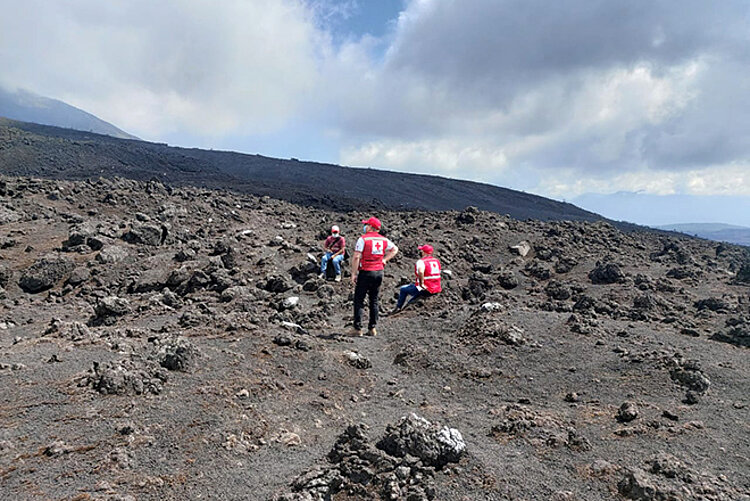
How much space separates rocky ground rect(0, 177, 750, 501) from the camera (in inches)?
131

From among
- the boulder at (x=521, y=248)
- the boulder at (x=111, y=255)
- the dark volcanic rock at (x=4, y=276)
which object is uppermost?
the boulder at (x=521, y=248)

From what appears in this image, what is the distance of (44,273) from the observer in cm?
915

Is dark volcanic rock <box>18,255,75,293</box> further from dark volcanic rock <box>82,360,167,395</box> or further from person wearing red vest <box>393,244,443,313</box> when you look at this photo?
person wearing red vest <box>393,244,443,313</box>

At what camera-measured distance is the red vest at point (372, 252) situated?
737 centimetres

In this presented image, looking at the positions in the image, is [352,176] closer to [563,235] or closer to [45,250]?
[563,235]

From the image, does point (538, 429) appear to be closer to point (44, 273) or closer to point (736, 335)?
point (736, 335)

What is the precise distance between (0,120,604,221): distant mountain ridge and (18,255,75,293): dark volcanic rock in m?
13.4

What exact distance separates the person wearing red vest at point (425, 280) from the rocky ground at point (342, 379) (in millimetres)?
368

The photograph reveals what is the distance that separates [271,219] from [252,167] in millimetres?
22993

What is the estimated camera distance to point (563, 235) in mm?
15609

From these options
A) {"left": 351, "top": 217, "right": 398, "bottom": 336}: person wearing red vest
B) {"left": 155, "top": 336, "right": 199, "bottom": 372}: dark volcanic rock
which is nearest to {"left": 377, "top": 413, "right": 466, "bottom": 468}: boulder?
{"left": 155, "top": 336, "right": 199, "bottom": 372}: dark volcanic rock

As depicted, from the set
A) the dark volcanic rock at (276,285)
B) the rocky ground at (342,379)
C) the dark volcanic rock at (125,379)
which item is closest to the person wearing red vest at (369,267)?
the rocky ground at (342,379)

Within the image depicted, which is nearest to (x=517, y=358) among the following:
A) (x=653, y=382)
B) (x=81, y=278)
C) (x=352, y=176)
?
(x=653, y=382)

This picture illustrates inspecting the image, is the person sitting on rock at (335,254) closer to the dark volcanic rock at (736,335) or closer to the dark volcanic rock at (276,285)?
the dark volcanic rock at (276,285)
